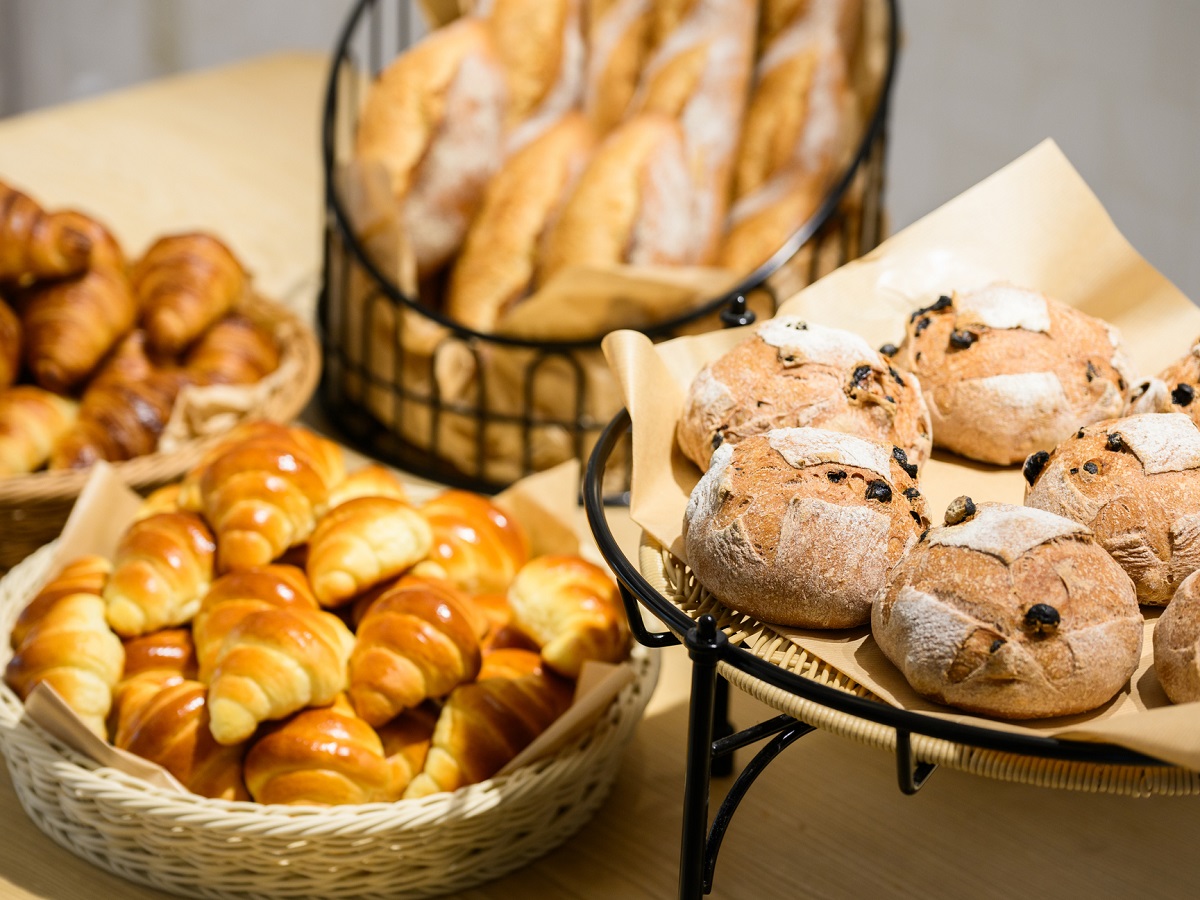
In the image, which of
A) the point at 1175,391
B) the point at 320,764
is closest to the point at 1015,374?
the point at 1175,391

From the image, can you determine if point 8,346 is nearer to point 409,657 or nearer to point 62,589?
point 62,589

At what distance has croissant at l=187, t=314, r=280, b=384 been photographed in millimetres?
1160

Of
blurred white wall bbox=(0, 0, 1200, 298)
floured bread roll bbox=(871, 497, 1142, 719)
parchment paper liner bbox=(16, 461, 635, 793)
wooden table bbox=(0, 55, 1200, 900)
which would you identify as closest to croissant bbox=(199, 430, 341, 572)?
parchment paper liner bbox=(16, 461, 635, 793)

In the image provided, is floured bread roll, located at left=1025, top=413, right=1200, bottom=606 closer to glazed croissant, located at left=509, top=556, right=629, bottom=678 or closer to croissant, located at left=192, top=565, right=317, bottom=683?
glazed croissant, located at left=509, top=556, right=629, bottom=678

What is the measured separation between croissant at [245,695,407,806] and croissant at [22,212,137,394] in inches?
22.4

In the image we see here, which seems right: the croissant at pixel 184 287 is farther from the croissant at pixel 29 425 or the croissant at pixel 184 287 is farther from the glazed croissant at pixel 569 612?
the glazed croissant at pixel 569 612

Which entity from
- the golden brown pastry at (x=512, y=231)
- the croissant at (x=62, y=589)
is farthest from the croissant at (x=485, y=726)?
the golden brown pastry at (x=512, y=231)

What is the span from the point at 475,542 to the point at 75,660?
274 millimetres

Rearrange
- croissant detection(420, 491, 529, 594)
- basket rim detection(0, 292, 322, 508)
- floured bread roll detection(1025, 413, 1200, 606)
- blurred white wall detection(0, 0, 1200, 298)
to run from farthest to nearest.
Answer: blurred white wall detection(0, 0, 1200, 298)
basket rim detection(0, 292, 322, 508)
croissant detection(420, 491, 529, 594)
floured bread roll detection(1025, 413, 1200, 606)

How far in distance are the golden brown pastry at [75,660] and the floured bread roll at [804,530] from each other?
1.34 feet

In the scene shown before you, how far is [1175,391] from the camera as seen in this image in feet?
2.12

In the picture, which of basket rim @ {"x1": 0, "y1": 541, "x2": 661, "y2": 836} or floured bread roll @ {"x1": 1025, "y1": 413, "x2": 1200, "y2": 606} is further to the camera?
basket rim @ {"x1": 0, "y1": 541, "x2": 661, "y2": 836}

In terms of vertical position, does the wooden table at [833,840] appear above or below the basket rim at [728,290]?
below

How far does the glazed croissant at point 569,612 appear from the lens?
78cm
